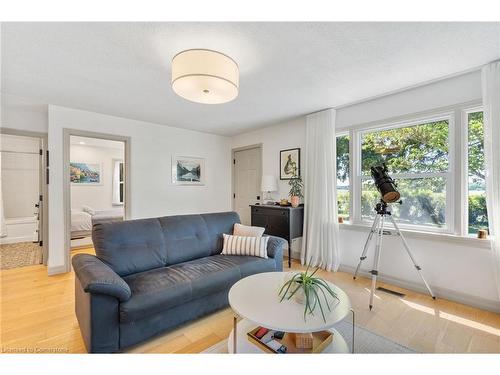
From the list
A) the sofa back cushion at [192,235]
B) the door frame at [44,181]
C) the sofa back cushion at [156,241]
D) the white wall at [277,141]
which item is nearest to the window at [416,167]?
the white wall at [277,141]

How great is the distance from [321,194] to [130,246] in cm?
255

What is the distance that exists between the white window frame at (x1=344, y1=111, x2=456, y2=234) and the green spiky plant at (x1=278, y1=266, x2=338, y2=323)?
6.11 ft

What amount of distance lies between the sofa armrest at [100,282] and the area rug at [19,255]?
2920 millimetres

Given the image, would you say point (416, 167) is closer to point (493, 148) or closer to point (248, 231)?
point (493, 148)

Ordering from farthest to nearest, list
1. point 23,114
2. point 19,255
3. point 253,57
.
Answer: point 19,255
point 23,114
point 253,57

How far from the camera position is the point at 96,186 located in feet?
20.5

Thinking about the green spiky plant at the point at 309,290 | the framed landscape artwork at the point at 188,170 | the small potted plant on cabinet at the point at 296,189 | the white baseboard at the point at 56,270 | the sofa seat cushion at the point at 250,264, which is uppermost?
the framed landscape artwork at the point at 188,170

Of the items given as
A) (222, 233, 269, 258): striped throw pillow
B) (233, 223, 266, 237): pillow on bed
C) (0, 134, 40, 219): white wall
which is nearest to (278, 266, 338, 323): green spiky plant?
(222, 233, 269, 258): striped throw pillow

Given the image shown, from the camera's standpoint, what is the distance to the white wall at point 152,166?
3229mm

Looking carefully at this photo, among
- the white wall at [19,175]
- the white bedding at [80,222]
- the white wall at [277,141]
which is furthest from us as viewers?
the white wall at [19,175]

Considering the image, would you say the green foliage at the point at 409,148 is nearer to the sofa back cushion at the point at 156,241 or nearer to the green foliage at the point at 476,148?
the green foliage at the point at 476,148

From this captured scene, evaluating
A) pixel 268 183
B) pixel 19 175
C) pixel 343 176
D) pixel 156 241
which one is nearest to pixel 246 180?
pixel 268 183
